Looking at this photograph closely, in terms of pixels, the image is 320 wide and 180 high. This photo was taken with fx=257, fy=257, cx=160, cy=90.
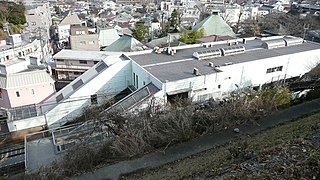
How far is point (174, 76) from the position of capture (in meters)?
12.3

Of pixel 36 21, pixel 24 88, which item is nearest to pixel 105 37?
pixel 24 88

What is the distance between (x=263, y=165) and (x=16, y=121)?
12.0 m

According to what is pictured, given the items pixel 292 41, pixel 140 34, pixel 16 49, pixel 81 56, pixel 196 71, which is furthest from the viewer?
pixel 140 34

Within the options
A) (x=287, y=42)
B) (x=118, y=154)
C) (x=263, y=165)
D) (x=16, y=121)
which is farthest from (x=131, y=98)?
(x=287, y=42)

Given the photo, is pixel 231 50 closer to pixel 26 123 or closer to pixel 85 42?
pixel 26 123

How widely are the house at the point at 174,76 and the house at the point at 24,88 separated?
92cm

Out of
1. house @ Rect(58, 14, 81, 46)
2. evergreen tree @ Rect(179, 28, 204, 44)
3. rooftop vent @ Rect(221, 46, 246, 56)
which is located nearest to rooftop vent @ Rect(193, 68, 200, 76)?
rooftop vent @ Rect(221, 46, 246, 56)

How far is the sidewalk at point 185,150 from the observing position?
7721 millimetres

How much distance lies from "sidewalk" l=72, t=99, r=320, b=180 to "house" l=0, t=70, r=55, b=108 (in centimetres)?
909

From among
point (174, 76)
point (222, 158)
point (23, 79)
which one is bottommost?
point (23, 79)

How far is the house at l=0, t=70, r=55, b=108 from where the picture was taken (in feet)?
46.8

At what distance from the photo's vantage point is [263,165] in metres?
4.61

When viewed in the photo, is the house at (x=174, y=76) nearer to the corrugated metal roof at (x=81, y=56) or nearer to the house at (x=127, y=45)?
the corrugated metal roof at (x=81, y=56)

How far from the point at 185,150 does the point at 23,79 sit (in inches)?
427
